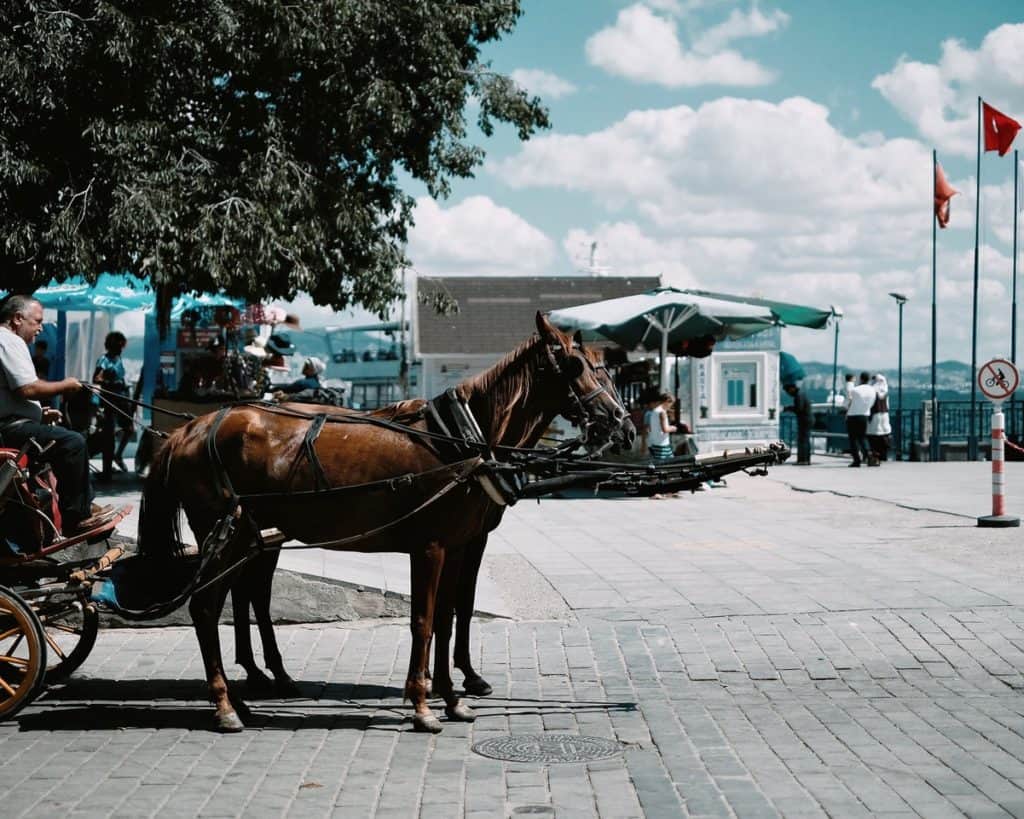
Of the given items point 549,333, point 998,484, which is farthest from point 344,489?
point 998,484

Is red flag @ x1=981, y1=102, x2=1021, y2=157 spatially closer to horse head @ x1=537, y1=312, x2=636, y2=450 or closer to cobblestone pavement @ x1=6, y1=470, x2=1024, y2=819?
cobblestone pavement @ x1=6, y1=470, x2=1024, y2=819

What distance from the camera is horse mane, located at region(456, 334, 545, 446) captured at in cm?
702

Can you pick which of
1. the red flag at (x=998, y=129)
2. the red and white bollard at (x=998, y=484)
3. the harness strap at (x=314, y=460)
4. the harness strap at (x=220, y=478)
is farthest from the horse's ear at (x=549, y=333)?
the red flag at (x=998, y=129)

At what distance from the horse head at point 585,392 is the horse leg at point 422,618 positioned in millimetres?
957

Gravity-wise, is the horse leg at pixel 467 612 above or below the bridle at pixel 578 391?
below

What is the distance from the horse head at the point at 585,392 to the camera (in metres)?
6.80

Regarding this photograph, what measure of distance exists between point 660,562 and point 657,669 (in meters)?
4.16

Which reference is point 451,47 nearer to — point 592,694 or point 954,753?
point 592,694

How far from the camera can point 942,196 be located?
36.0 meters

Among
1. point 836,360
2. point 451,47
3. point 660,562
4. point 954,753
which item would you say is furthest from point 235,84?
point 836,360

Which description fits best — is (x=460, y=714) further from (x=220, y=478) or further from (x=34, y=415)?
(x=34, y=415)

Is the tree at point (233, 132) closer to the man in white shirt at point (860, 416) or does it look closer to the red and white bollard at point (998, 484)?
the red and white bollard at point (998, 484)

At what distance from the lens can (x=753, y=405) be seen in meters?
32.2

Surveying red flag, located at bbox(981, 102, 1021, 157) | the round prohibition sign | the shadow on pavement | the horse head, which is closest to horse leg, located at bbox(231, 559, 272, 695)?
the shadow on pavement
